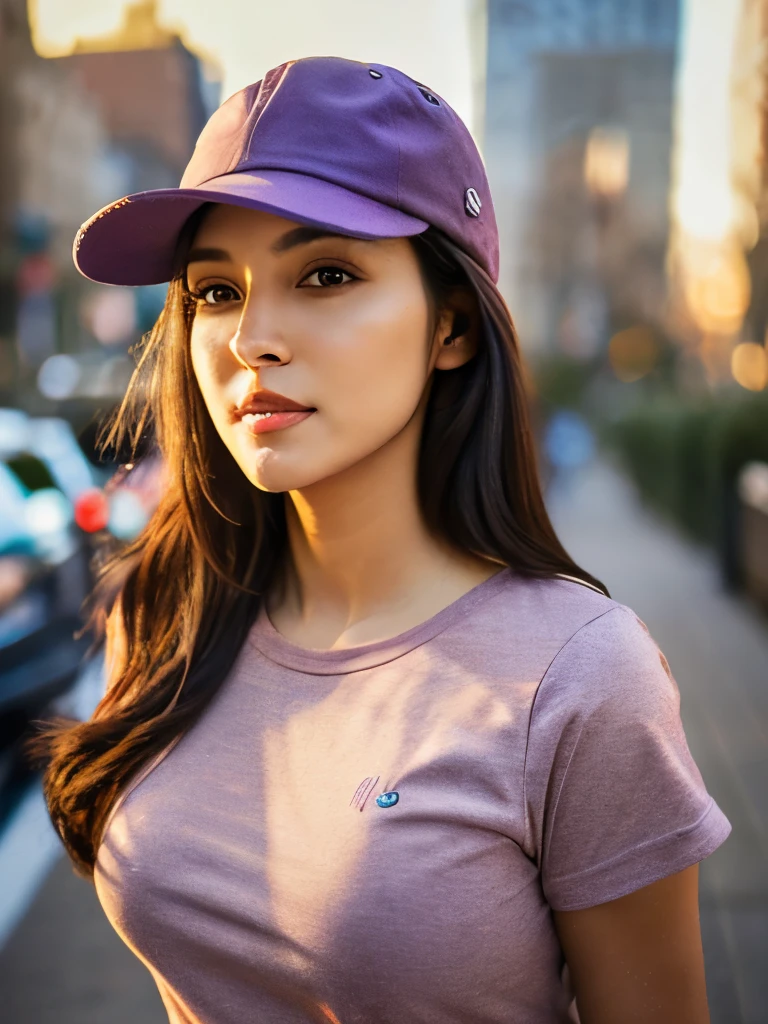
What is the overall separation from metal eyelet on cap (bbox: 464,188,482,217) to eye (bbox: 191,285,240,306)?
34cm

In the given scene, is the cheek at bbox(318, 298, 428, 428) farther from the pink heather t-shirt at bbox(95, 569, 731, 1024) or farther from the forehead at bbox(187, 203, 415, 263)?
the pink heather t-shirt at bbox(95, 569, 731, 1024)

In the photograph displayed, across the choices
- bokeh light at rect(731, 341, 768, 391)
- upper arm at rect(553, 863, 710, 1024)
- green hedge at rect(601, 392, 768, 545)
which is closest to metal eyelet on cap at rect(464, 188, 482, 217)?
upper arm at rect(553, 863, 710, 1024)

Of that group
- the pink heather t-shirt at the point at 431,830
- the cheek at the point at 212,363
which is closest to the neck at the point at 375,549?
the pink heather t-shirt at the point at 431,830

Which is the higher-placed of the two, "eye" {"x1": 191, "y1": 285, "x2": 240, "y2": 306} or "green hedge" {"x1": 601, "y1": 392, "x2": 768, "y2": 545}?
"eye" {"x1": 191, "y1": 285, "x2": 240, "y2": 306}

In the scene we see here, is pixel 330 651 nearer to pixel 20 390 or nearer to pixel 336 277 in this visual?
pixel 336 277

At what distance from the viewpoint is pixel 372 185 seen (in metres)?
1.33

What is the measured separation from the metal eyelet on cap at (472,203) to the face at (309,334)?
10 centimetres

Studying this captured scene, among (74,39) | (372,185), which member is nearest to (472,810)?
(372,185)

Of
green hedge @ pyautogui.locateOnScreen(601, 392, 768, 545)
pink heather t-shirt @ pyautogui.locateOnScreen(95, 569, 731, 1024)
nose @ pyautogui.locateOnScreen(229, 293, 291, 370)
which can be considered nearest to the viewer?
pink heather t-shirt @ pyautogui.locateOnScreen(95, 569, 731, 1024)

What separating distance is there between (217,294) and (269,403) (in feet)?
0.69

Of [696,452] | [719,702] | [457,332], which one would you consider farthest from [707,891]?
[696,452]

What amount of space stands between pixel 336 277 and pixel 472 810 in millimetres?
699

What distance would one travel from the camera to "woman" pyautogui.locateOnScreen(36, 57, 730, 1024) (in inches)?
49.5

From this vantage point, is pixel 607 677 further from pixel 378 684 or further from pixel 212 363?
pixel 212 363
